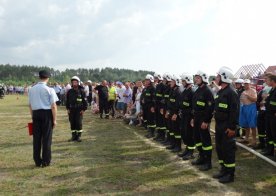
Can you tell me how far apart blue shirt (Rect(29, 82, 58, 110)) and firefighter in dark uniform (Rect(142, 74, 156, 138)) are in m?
4.61

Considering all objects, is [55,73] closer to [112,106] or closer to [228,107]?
[112,106]

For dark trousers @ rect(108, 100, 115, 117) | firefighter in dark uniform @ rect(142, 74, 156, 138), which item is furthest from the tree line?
firefighter in dark uniform @ rect(142, 74, 156, 138)

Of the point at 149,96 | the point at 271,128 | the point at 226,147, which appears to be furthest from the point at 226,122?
the point at 149,96

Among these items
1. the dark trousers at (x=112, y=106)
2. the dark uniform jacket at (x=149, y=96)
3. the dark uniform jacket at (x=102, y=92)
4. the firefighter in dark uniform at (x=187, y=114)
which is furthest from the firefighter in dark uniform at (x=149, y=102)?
the dark trousers at (x=112, y=106)

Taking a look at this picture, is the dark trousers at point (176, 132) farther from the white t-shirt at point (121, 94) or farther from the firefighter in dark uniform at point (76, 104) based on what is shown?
the white t-shirt at point (121, 94)

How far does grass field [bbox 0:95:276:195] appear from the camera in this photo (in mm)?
6438

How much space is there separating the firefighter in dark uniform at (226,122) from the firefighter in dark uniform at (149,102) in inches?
193

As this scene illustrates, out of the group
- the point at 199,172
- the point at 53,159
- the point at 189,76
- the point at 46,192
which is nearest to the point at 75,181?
the point at 46,192

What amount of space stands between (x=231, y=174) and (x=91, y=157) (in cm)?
382

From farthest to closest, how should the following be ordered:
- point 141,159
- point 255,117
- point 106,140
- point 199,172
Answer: point 106,140 → point 255,117 → point 141,159 → point 199,172

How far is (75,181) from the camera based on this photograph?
6953 mm

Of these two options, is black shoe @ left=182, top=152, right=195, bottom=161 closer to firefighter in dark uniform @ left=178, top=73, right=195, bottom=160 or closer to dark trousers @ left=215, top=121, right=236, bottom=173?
firefighter in dark uniform @ left=178, top=73, right=195, bottom=160

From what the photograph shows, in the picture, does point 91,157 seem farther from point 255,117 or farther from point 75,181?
point 255,117

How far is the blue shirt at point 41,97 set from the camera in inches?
312
